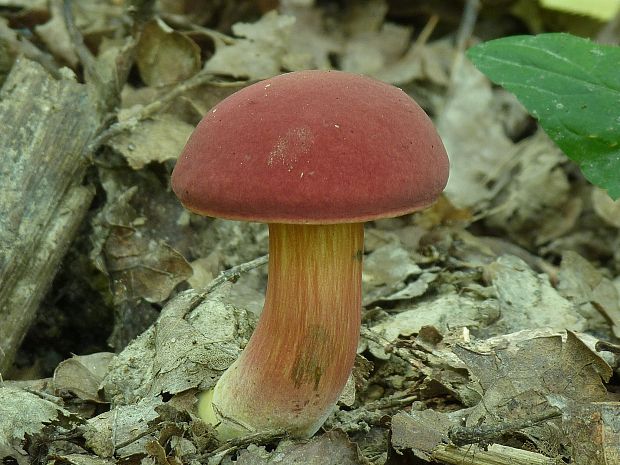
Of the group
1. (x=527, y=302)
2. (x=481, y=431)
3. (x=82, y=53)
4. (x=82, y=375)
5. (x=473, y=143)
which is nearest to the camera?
(x=481, y=431)

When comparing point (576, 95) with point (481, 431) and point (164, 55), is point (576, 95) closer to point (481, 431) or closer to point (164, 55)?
point (481, 431)

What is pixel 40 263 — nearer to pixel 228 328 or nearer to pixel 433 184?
pixel 228 328

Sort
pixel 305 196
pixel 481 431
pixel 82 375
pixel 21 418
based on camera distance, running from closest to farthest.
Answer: pixel 305 196 < pixel 481 431 < pixel 21 418 < pixel 82 375

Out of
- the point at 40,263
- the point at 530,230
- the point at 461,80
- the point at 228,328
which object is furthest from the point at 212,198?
the point at 461,80

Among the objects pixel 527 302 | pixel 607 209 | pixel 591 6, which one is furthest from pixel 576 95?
pixel 591 6

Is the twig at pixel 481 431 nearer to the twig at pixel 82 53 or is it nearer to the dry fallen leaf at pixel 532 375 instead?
the dry fallen leaf at pixel 532 375

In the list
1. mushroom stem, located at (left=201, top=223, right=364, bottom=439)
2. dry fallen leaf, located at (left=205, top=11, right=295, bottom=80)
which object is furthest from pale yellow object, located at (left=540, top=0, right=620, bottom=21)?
mushroom stem, located at (left=201, top=223, right=364, bottom=439)

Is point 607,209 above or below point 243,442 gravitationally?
below
